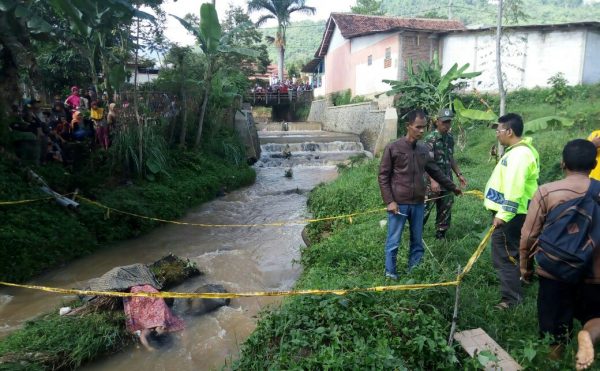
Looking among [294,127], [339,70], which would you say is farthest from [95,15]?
[339,70]

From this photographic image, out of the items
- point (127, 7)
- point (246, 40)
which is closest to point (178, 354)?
point (127, 7)

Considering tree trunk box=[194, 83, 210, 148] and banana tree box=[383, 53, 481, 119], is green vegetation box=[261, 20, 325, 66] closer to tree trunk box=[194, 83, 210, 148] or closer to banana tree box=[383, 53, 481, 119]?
banana tree box=[383, 53, 481, 119]

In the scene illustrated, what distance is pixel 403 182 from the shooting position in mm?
4066

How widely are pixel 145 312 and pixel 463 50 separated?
1766 centimetres

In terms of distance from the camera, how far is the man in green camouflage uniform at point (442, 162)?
5066 millimetres

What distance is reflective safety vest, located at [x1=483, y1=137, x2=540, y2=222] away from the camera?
→ 10.9ft

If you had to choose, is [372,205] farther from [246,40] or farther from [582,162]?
[246,40]

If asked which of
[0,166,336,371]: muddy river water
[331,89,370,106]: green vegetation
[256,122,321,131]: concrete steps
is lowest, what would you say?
[0,166,336,371]: muddy river water

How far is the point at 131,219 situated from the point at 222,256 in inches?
87.8

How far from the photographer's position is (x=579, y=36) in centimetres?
1483

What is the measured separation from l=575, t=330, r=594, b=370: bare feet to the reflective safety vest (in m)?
1.08

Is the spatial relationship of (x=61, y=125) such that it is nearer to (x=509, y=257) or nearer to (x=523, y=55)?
(x=509, y=257)

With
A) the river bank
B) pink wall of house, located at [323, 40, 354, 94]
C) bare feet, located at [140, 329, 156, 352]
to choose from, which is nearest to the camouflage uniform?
bare feet, located at [140, 329, 156, 352]

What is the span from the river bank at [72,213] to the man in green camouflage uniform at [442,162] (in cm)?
556
